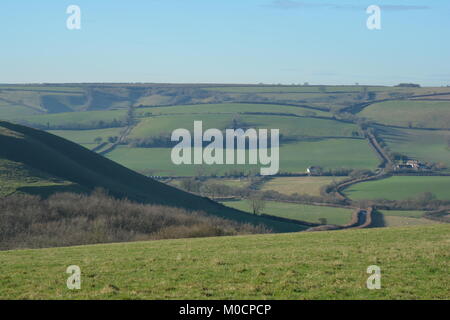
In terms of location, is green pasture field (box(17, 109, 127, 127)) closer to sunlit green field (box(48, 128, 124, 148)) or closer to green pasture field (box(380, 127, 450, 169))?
sunlit green field (box(48, 128, 124, 148))

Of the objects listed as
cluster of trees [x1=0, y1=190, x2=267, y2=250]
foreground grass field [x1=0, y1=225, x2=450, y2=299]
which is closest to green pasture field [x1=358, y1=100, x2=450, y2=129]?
cluster of trees [x1=0, y1=190, x2=267, y2=250]

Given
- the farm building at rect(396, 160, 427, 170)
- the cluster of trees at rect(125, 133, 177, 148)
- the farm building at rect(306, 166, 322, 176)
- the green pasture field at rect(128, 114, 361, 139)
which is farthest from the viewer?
the green pasture field at rect(128, 114, 361, 139)

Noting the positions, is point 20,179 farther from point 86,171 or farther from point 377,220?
point 377,220

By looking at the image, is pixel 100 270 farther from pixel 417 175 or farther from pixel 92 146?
pixel 92 146

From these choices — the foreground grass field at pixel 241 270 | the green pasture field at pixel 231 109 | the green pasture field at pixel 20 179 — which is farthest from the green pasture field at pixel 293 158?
the foreground grass field at pixel 241 270

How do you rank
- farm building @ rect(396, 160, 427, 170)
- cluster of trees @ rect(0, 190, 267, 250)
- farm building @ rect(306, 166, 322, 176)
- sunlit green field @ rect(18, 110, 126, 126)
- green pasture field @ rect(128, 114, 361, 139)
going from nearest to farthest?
1. cluster of trees @ rect(0, 190, 267, 250)
2. farm building @ rect(306, 166, 322, 176)
3. farm building @ rect(396, 160, 427, 170)
4. green pasture field @ rect(128, 114, 361, 139)
5. sunlit green field @ rect(18, 110, 126, 126)

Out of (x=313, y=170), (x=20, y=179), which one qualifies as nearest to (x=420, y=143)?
(x=313, y=170)

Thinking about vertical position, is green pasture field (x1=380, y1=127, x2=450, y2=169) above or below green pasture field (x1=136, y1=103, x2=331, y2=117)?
below
